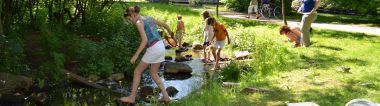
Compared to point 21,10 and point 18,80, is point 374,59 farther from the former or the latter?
point 21,10

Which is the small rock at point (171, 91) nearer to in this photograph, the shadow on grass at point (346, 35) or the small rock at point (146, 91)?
the small rock at point (146, 91)

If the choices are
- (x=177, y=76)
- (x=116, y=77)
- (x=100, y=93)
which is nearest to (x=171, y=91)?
(x=100, y=93)

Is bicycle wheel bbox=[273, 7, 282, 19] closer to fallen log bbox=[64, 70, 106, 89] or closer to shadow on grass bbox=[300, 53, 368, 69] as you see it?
shadow on grass bbox=[300, 53, 368, 69]

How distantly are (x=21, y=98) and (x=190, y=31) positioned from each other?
10.3m

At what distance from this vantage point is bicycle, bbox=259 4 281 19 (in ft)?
82.3

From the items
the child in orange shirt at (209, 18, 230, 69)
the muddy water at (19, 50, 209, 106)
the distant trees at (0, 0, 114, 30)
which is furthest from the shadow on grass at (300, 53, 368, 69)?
the distant trees at (0, 0, 114, 30)

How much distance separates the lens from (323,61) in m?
11.5

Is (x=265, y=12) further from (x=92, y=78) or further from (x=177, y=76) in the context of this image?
(x=92, y=78)

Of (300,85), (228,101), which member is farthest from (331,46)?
(228,101)

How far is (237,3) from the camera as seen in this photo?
3011 cm

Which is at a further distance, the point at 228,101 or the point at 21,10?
the point at 21,10

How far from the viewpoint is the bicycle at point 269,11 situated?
25078 mm

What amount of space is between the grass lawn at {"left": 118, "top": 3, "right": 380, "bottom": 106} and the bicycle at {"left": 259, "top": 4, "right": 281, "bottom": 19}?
26.3ft

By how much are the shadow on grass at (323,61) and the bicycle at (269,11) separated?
12940 millimetres
